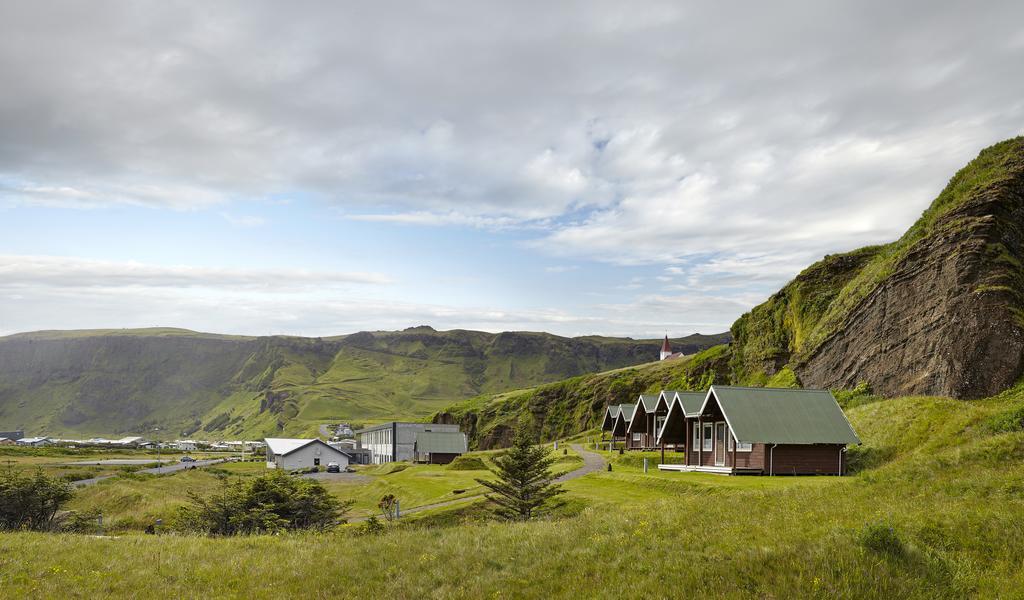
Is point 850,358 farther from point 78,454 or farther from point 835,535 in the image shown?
point 78,454

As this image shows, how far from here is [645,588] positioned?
15031mm

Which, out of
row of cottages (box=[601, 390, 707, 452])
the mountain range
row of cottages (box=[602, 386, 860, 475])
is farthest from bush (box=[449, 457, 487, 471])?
row of cottages (box=[602, 386, 860, 475])

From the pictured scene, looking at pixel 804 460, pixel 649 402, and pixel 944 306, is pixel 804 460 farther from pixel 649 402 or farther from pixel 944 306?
pixel 649 402

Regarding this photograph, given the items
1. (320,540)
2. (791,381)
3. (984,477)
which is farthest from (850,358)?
(320,540)

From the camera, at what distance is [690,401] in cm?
4988

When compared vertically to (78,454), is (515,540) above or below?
above

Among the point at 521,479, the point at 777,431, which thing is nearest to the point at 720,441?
the point at 777,431

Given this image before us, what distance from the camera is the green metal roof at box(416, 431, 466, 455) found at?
10088 cm

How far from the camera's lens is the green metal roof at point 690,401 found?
48.7 metres

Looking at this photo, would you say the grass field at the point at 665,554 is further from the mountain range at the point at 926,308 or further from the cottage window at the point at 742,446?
the mountain range at the point at 926,308

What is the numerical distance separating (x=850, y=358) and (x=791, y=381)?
945cm

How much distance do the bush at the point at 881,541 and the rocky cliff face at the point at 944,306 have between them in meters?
30.8

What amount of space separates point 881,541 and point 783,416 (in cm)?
2671

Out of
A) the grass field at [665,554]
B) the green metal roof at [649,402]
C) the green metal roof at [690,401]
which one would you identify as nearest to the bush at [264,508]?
the grass field at [665,554]
